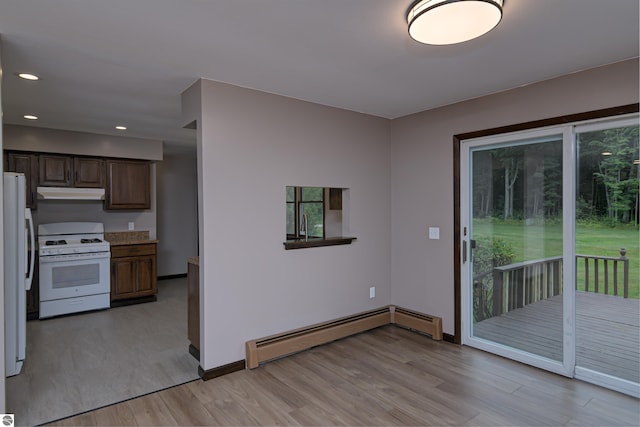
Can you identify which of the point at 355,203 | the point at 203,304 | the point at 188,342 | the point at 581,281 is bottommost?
the point at 188,342

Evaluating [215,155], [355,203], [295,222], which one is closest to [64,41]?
[215,155]

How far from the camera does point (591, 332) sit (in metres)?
3.06

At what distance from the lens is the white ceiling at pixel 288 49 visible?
199cm

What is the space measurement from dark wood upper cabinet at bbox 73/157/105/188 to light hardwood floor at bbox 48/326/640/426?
386 centimetres

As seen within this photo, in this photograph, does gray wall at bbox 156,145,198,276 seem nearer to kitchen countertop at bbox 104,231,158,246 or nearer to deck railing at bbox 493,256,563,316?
kitchen countertop at bbox 104,231,158,246

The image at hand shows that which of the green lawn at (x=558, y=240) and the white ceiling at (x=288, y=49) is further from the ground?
the white ceiling at (x=288, y=49)

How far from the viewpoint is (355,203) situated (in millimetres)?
4176

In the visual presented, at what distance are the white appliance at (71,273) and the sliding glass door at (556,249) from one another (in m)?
4.76

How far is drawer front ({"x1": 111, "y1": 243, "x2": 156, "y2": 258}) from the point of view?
211 inches

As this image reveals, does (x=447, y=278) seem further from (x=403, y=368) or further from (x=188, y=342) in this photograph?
(x=188, y=342)

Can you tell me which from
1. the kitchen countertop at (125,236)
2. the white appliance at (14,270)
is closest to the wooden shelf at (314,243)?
the white appliance at (14,270)

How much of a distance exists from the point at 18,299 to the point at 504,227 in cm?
443

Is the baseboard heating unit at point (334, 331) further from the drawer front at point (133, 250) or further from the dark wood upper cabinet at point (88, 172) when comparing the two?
the dark wood upper cabinet at point (88, 172)

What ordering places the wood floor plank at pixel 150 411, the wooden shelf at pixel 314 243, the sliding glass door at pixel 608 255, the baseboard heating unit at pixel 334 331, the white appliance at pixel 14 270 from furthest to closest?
the wooden shelf at pixel 314 243, the baseboard heating unit at pixel 334 331, the white appliance at pixel 14 270, the sliding glass door at pixel 608 255, the wood floor plank at pixel 150 411
